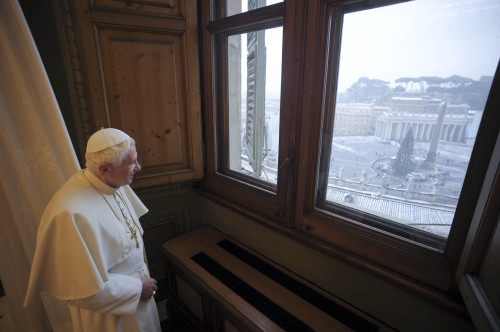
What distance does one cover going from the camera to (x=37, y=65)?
114 centimetres

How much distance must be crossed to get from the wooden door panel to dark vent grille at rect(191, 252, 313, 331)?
0.69 meters

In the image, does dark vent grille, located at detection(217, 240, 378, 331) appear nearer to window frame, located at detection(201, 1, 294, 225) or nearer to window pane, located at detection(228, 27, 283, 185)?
window frame, located at detection(201, 1, 294, 225)

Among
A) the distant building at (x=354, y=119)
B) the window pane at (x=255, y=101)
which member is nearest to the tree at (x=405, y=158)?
the distant building at (x=354, y=119)

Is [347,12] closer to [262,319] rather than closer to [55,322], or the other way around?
[262,319]

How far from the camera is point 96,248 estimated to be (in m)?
0.88

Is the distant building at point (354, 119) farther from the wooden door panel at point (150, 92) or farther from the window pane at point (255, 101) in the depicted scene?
the wooden door panel at point (150, 92)

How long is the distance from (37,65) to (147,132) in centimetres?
61

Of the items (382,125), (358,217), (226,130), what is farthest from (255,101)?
(358,217)

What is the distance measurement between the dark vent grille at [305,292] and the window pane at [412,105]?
47 centimetres

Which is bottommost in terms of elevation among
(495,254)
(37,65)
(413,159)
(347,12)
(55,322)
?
(55,322)

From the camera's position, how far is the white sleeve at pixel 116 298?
0.89m

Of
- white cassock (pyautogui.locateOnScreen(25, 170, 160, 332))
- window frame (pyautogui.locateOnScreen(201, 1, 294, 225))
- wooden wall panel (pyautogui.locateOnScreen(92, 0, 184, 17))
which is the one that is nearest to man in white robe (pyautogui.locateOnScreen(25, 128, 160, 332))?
white cassock (pyautogui.locateOnScreen(25, 170, 160, 332))

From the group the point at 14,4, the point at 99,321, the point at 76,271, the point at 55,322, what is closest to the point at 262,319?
the point at 99,321

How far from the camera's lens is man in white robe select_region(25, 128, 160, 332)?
0.84 m
